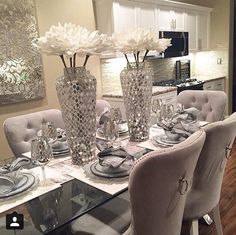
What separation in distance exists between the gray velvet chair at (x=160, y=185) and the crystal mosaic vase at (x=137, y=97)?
65 cm

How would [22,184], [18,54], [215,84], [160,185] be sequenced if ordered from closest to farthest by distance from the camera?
[160,185]
[22,184]
[18,54]
[215,84]

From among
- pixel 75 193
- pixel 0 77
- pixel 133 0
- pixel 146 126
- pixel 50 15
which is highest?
pixel 133 0

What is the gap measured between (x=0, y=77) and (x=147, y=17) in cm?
228

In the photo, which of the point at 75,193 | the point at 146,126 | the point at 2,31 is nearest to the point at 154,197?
the point at 75,193

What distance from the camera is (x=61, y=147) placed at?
1.63 metres

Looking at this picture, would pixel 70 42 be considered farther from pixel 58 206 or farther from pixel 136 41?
pixel 58 206

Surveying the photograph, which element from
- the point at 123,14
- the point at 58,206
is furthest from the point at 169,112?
the point at 123,14

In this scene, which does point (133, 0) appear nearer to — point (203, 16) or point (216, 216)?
point (203, 16)

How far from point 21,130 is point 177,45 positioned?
329 centimetres

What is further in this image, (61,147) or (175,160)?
(61,147)

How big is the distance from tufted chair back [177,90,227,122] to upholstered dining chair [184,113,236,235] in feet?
2.67

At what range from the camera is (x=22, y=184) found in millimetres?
1170

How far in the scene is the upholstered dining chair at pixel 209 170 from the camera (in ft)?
4.18

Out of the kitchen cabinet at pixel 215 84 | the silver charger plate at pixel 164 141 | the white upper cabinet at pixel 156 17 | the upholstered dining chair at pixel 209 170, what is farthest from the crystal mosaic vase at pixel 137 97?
the kitchen cabinet at pixel 215 84
